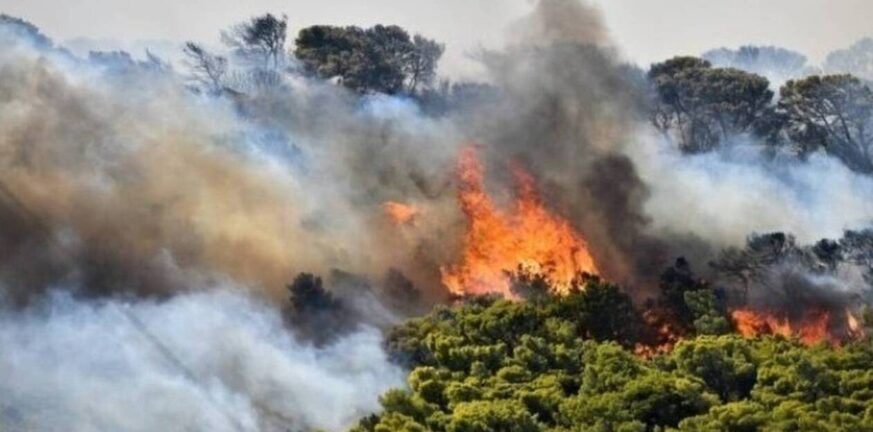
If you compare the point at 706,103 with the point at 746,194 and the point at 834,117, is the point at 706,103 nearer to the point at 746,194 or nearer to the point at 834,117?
the point at 834,117

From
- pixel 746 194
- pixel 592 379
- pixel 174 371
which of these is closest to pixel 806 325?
pixel 746 194

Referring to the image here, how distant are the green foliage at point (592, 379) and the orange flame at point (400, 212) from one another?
13.8m

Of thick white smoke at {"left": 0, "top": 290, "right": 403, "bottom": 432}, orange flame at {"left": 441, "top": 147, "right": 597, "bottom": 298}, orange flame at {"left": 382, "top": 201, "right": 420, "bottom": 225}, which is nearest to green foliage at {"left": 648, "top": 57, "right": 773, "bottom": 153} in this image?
orange flame at {"left": 441, "top": 147, "right": 597, "bottom": 298}

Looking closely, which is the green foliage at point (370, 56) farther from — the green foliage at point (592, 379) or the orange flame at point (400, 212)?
the green foliage at point (592, 379)

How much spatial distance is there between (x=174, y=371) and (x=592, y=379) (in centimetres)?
1467

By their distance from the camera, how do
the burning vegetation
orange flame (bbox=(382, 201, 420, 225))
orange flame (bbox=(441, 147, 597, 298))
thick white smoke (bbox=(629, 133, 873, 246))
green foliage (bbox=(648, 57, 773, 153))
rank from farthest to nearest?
green foliage (bbox=(648, 57, 773, 153)) → thick white smoke (bbox=(629, 133, 873, 246)) → orange flame (bbox=(382, 201, 420, 225)) → orange flame (bbox=(441, 147, 597, 298)) → the burning vegetation

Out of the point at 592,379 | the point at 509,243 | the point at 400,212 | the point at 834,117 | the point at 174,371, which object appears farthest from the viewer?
the point at 834,117

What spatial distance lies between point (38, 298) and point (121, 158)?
35.0 ft

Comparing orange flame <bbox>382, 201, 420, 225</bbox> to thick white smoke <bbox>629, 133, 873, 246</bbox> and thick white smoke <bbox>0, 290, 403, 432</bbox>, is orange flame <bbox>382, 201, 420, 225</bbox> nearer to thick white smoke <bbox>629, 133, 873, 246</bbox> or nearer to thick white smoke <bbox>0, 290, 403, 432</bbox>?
thick white smoke <bbox>629, 133, 873, 246</bbox>

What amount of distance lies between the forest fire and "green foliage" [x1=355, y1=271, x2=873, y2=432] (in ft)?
23.4

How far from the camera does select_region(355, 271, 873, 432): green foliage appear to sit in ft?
139

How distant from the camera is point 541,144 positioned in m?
72.4

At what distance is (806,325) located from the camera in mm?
62625

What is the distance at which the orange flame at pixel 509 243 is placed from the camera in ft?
219
